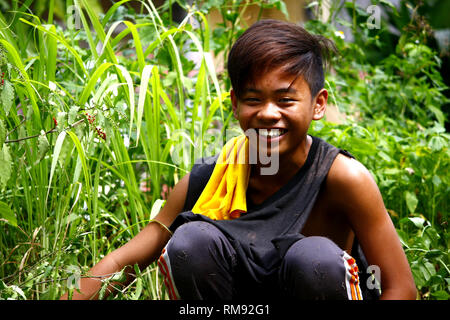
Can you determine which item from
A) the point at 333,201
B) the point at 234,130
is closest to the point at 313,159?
the point at 333,201

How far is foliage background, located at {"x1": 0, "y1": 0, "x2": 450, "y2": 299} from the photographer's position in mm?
1537

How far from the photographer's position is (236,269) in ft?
4.60

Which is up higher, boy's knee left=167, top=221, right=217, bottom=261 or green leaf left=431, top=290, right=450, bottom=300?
boy's knee left=167, top=221, right=217, bottom=261

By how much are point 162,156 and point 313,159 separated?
0.60m

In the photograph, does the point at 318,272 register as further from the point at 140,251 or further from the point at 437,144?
the point at 437,144

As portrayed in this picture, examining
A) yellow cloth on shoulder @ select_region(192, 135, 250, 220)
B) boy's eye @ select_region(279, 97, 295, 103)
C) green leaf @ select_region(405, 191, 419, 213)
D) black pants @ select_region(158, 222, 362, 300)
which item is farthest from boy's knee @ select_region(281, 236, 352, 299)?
green leaf @ select_region(405, 191, 419, 213)

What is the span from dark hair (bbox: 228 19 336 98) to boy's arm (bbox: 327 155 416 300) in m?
0.25

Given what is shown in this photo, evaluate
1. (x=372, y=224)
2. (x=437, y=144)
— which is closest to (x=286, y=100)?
(x=372, y=224)

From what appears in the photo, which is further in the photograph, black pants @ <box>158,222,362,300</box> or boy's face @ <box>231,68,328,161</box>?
boy's face @ <box>231,68,328,161</box>

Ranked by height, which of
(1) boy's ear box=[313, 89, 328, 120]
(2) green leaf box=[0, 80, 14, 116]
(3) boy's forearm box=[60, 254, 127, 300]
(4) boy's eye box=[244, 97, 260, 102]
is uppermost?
(2) green leaf box=[0, 80, 14, 116]

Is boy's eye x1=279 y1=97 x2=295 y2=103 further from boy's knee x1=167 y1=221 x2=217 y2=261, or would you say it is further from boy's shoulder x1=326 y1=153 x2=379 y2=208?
boy's knee x1=167 y1=221 x2=217 y2=261

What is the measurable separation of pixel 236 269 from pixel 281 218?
18cm

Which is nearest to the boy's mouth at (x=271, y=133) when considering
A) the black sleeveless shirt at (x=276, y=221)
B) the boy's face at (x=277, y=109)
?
the boy's face at (x=277, y=109)
